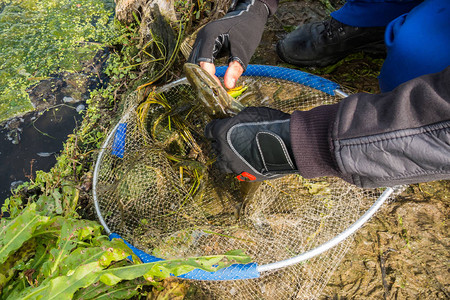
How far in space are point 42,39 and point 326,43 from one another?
264cm

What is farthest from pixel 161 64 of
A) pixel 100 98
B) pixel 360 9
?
pixel 360 9

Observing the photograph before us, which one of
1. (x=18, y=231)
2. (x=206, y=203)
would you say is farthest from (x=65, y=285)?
(x=206, y=203)

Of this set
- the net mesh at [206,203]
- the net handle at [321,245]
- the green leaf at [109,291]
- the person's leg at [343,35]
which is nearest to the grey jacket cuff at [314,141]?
the net handle at [321,245]

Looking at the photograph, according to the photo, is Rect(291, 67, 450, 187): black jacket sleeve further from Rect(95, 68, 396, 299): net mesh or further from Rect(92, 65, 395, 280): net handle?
Rect(95, 68, 396, 299): net mesh

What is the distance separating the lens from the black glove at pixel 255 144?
49.2 inches

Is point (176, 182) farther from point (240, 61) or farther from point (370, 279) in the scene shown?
point (370, 279)

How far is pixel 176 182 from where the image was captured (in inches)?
71.1

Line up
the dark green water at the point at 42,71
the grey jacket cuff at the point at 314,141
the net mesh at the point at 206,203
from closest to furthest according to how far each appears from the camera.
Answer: the grey jacket cuff at the point at 314,141 < the net mesh at the point at 206,203 < the dark green water at the point at 42,71

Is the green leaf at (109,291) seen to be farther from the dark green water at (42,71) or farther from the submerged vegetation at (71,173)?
the dark green water at (42,71)

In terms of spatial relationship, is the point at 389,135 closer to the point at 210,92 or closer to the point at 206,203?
the point at 210,92

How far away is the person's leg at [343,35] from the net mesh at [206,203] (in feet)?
1.45

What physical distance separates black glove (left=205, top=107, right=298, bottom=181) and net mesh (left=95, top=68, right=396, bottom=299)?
0.30 metres

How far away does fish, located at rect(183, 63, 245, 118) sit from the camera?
4.98 ft

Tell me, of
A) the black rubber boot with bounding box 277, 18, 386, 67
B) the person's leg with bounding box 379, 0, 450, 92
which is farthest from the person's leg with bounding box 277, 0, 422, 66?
the person's leg with bounding box 379, 0, 450, 92
